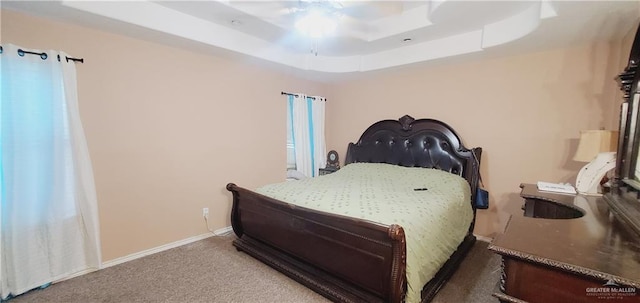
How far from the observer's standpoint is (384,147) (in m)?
3.76

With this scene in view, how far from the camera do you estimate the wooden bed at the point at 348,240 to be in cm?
171

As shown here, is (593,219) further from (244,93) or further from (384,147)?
(244,93)

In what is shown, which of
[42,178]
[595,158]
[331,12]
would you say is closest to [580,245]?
[595,158]

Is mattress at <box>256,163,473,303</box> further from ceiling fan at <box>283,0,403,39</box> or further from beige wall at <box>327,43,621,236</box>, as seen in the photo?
ceiling fan at <box>283,0,403,39</box>

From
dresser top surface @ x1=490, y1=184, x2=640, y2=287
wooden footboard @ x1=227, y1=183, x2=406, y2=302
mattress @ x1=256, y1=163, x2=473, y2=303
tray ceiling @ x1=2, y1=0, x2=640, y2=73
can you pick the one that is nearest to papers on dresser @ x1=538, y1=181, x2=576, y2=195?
mattress @ x1=256, y1=163, x2=473, y2=303

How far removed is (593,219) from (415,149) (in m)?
2.13

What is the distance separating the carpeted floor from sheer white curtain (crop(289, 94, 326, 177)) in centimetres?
181

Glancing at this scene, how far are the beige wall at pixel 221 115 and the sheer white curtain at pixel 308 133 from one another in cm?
38

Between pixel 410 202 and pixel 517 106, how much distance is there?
1.76 meters

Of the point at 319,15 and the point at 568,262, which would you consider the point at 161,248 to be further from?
the point at 568,262

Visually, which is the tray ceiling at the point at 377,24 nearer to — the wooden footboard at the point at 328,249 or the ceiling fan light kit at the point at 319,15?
the ceiling fan light kit at the point at 319,15

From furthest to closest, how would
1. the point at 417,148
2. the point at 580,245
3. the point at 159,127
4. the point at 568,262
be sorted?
1. the point at 417,148
2. the point at 159,127
3. the point at 580,245
4. the point at 568,262

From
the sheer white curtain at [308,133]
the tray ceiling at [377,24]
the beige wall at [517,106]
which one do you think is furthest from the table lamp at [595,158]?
the sheer white curtain at [308,133]

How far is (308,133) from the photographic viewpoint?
4215 millimetres
